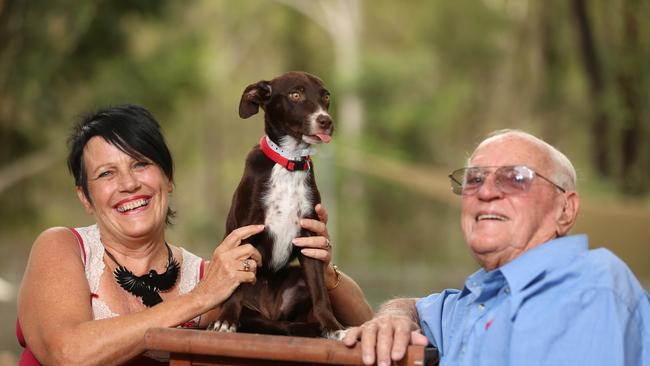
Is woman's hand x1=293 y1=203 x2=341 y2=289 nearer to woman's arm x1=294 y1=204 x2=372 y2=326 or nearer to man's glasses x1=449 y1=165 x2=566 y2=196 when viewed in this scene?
woman's arm x1=294 y1=204 x2=372 y2=326

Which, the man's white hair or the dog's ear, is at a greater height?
the dog's ear

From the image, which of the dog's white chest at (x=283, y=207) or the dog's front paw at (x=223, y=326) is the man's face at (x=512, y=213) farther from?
the dog's front paw at (x=223, y=326)

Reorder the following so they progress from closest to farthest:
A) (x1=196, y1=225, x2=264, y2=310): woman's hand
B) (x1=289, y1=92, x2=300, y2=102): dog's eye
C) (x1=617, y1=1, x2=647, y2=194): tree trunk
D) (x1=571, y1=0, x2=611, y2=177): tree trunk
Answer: (x1=196, y1=225, x2=264, y2=310): woman's hand, (x1=289, y1=92, x2=300, y2=102): dog's eye, (x1=617, y1=1, x2=647, y2=194): tree trunk, (x1=571, y1=0, x2=611, y2=177): tree trunk

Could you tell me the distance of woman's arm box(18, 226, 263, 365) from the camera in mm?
2322

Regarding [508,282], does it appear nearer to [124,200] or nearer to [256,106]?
[256,106]

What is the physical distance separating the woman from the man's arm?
0.34 metres

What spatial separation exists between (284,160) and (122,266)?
609mm

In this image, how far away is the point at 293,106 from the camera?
8.35ft

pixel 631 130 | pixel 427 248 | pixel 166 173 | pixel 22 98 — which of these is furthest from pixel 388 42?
pixel 166 173

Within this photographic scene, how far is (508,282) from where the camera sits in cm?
205

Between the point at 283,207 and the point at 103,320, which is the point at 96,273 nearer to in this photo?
the point at 103,320

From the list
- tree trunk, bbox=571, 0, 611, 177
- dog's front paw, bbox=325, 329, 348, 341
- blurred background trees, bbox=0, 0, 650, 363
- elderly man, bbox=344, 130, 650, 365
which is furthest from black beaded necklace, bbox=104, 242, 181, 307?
tree trunk, bbox=571, 0, 611, 177

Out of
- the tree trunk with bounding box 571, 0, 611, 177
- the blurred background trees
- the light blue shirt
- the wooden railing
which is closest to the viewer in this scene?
the light blue shirt

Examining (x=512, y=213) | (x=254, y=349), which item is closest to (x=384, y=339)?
(x=254, y=349)
